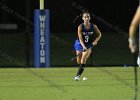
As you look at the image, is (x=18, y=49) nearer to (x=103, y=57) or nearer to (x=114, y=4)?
(x=103, y=57)

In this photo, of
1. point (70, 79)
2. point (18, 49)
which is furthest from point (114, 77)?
point (18, 49)

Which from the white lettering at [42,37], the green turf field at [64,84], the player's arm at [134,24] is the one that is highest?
the player's arm at [134,24]

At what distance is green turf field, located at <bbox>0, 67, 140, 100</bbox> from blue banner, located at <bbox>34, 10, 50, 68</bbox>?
52cm

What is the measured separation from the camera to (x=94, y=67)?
20.6 m

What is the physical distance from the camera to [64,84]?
1476 cm

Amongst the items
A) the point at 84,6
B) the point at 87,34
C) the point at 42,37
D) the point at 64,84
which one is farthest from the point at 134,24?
the point at 84,6

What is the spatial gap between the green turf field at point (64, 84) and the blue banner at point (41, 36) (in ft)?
1.70

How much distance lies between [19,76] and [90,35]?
2644mm

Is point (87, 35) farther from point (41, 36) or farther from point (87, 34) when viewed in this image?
point (41, 36)

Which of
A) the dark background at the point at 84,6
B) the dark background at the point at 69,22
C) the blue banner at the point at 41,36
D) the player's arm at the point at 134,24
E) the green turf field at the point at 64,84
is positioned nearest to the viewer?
the player's arm at the point at 134,24

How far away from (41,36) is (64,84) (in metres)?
5.18

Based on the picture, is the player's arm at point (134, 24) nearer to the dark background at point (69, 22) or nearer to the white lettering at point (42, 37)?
the white lettering at point (42, 37)

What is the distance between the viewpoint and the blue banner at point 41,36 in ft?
64.1

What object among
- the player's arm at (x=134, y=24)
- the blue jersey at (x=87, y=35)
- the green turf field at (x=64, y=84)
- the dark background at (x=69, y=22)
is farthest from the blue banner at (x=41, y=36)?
the player's arm at (x=134, y=24)
